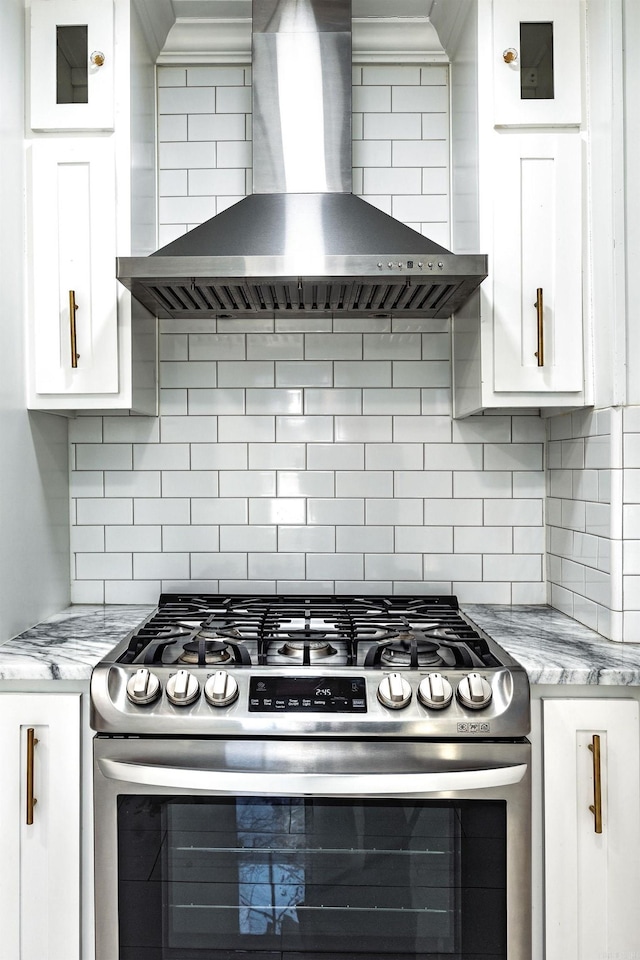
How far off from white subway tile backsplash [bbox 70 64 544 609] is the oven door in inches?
31.2

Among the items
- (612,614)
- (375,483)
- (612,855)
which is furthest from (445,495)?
(612,855)

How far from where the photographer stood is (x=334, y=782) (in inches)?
56.7

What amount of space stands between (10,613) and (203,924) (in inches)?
33.2

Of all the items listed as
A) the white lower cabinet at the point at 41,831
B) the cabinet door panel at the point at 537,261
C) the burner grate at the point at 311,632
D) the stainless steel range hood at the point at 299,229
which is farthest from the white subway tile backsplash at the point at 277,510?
the white lower cabinet at the point at 41,831

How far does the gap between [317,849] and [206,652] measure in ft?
1.53

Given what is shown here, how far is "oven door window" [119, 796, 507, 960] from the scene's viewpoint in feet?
4.84

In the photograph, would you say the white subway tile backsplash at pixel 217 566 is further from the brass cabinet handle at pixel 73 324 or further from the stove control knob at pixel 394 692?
the stove control knob at pixel 394 692

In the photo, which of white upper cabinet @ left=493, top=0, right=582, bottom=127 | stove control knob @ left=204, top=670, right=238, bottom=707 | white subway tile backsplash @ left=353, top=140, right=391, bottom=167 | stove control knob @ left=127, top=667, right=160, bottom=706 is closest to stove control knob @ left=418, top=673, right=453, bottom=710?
stove control knob @ left=204, top=670, right=238, bottom=707

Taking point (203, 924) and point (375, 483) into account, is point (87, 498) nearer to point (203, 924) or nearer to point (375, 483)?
point (375, 483)

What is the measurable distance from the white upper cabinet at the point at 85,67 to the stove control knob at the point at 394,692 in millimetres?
1528

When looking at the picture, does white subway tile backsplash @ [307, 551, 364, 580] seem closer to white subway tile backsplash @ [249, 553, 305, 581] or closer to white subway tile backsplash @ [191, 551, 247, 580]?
white subway tile backsplash @ [249, 553, 305, 581]

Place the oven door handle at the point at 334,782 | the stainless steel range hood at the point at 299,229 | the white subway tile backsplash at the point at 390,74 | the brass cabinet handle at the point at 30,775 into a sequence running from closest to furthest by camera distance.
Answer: the oven door handle at the point at 334,782, the brass cabinet handle at the point at 30,775, the stainless steel range hood at the point at 299,229, the white subway tile backsplash at the point at 390,74

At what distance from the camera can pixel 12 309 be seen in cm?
181

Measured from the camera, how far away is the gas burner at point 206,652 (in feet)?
5.19
